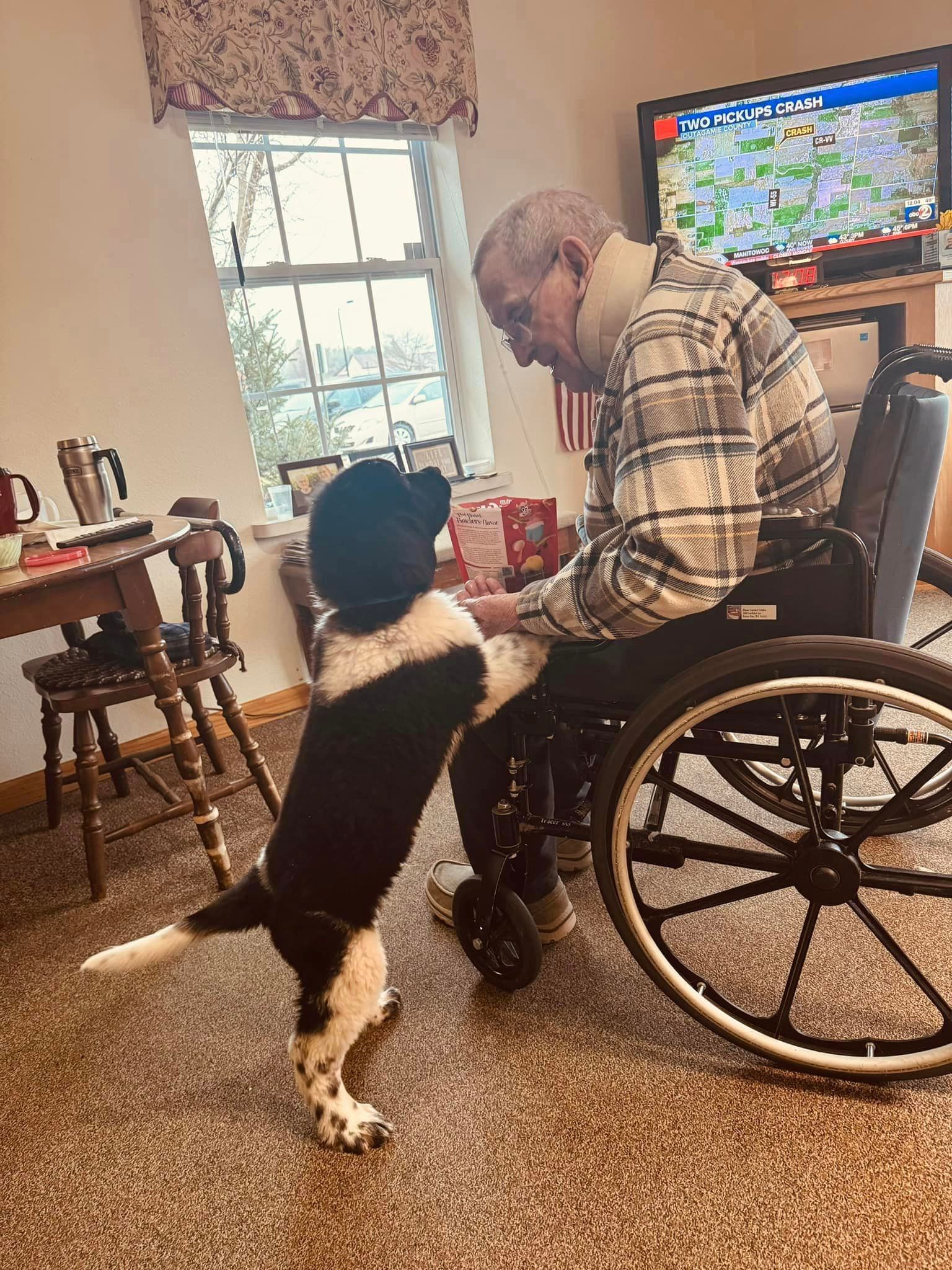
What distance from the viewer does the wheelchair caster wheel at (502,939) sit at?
126 cm

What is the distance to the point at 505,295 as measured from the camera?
1278 millimetres

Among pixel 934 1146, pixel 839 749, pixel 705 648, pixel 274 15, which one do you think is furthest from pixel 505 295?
pixel 274 15

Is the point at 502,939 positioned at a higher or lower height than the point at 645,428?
lower

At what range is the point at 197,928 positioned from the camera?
1.08 m

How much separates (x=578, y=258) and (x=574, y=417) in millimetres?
2245

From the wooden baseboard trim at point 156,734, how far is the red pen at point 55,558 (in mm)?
907

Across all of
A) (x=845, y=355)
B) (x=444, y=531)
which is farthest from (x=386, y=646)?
(x=845, y=355)

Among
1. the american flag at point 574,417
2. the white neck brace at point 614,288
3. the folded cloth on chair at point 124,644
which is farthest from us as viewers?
the american flag at point 574,417

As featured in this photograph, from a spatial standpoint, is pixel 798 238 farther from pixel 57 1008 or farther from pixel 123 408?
pixel 57 1008

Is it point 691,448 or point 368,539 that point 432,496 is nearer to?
point 368,539

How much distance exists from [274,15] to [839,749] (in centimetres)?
268

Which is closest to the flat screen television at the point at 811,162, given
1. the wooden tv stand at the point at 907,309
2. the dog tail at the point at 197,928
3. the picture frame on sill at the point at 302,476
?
the wooden tv stand at the point at 907,309

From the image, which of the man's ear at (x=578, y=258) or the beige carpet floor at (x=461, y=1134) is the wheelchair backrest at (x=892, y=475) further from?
the beige carpet floor at (x=461, y=1134)

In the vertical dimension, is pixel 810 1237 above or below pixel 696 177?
below
